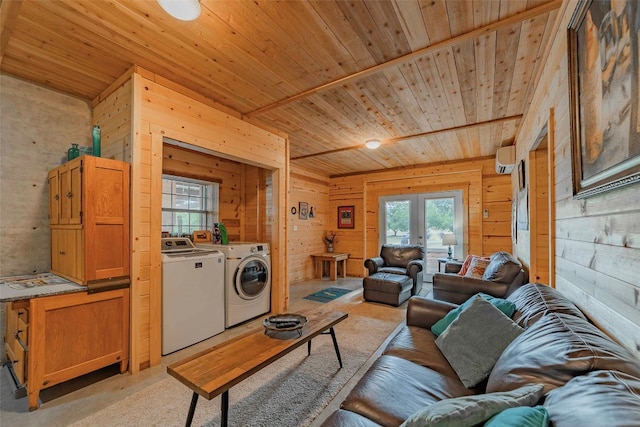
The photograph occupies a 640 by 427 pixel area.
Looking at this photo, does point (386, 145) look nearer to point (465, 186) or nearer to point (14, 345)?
point (465, 186)

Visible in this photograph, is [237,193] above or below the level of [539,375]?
above

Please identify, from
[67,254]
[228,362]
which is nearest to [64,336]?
[67,254]

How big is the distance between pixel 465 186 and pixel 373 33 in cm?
441

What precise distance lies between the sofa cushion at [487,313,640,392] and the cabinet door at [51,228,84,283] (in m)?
2.82

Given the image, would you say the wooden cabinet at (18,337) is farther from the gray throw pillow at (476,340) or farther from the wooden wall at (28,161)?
the gray throw pillow at (476,340)

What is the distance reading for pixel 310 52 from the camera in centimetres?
209

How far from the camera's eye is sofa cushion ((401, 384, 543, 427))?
0.79 meters

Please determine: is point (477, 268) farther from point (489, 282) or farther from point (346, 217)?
point (346, 217)

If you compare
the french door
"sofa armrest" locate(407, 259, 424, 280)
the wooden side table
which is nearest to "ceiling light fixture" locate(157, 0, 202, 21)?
"sofa armrest" locate(407, 259, 424, 280)

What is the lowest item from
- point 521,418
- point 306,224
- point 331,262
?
point 331,262

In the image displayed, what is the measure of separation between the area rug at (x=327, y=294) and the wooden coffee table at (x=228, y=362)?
2.44 metres

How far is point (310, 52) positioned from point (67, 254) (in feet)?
8.59

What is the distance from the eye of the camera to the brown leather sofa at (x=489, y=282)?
2.63 metres

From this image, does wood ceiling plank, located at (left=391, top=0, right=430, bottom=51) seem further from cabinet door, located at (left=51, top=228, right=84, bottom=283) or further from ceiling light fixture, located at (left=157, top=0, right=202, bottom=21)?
cabinet door, located at (left=51, top=228, right=84, bottom=283)
